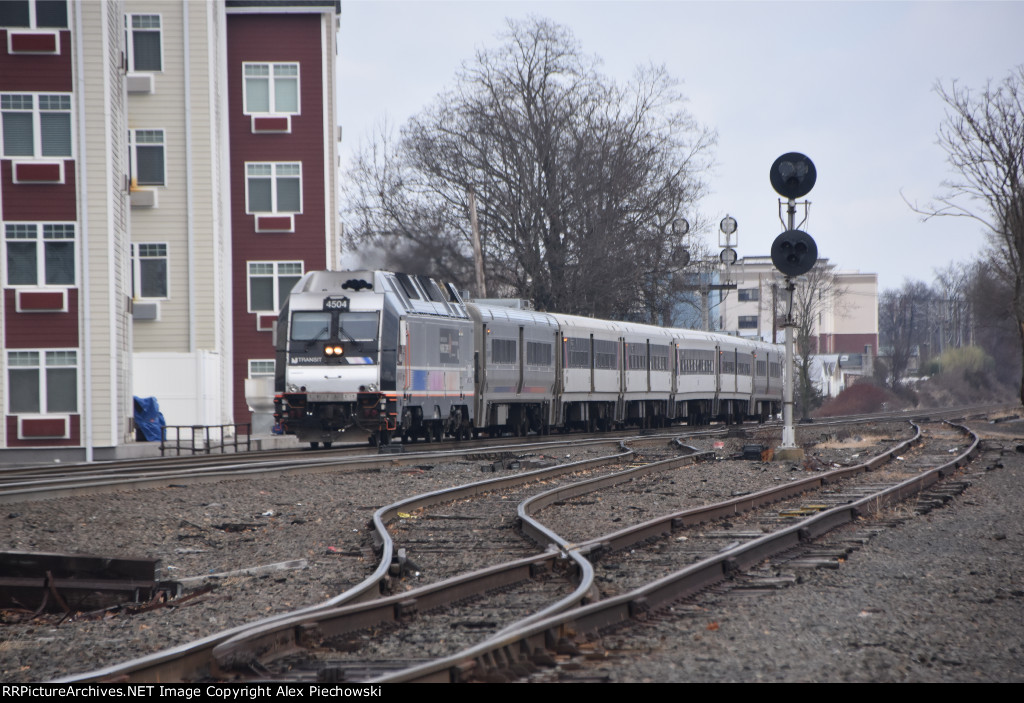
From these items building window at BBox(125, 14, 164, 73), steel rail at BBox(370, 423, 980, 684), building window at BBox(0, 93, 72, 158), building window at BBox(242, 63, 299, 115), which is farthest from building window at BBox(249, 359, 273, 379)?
steel rail at BBox(370, 423, 980, 684)

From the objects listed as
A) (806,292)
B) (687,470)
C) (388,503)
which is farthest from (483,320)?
(806,292)

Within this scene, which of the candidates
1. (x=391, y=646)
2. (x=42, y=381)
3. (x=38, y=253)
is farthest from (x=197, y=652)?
(x=38, y=253)

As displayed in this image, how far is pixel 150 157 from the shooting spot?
33406 millimetres

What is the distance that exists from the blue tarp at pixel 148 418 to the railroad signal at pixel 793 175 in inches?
673

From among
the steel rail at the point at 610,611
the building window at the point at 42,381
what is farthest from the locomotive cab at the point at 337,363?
the steel rail at the point at 610,611

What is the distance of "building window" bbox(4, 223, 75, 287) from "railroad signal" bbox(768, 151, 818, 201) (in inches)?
617

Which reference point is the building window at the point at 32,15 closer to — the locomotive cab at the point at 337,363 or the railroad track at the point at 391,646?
the locomotive cab at the point at 337,363

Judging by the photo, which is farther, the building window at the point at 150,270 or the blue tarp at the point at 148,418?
the building window at the point at 150,270

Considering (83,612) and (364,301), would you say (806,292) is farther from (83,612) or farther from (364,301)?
(83,612)

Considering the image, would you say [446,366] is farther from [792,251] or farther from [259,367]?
[259,367]

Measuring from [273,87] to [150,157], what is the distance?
179 inches

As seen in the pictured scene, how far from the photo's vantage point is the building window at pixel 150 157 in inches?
1312

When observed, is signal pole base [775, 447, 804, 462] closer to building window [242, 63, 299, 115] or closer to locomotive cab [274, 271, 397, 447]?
locomotive cab [274, 271, 397, 447]

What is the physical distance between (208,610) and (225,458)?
12952 millimetres
